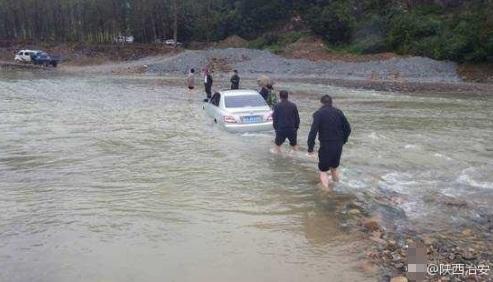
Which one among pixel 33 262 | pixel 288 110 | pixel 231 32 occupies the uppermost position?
pixel 231 32

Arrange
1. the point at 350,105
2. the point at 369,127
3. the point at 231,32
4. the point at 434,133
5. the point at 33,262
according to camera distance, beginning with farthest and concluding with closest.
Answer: the point at 231,32 → the point at 350,105 → the point at 369,127 → the point at 434,133 → the point at 33,262

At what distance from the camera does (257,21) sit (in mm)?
69000

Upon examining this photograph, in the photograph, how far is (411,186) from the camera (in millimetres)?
9930

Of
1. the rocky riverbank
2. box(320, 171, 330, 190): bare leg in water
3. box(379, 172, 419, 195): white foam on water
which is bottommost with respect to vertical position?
the rocky riverbank

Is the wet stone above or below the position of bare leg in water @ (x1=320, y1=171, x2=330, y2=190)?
below

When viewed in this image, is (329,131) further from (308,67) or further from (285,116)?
(308,67)

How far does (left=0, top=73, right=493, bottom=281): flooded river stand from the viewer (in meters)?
6.60

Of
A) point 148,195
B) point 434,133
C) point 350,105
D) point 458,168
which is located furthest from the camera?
point 350,105

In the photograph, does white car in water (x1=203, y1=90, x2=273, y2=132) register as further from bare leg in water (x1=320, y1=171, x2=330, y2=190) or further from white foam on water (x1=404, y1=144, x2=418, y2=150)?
bare leg in water (x1=320, y1=171, x2=330, y2=190)

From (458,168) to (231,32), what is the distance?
60.4 metres

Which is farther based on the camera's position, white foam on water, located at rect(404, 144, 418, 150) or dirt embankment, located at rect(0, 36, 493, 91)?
dirt embankment, located at rect(0, 36, 493, 91)

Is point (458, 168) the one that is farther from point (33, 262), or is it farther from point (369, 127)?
point (33, 262)

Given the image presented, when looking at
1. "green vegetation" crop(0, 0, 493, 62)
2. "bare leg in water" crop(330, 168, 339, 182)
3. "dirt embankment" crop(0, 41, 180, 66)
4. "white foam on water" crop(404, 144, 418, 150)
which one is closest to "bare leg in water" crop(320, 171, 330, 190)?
"bare leg in water" crop(330, 168, 339, 182)

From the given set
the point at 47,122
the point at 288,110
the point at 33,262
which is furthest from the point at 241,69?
the point at 33,262
